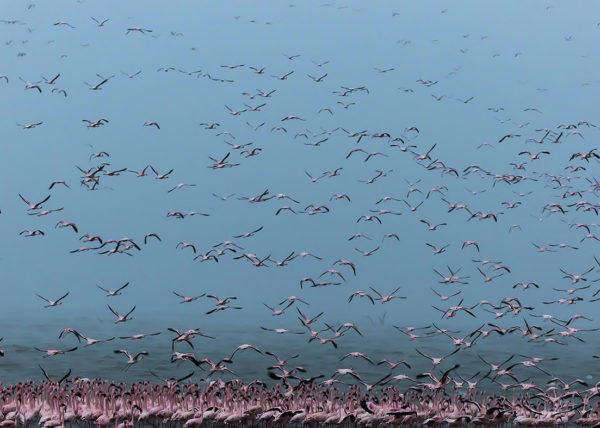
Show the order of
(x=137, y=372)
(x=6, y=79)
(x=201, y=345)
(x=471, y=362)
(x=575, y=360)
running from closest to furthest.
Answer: (x=6, y=79)
(x=137, y=372)
(x=471, y=362)
(x=575, y=360)
(x=201, y=345)

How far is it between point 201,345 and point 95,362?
31889 mm

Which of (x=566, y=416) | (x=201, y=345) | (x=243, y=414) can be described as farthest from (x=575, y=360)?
(x=243, y=414)

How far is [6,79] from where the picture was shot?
48938 millimetres

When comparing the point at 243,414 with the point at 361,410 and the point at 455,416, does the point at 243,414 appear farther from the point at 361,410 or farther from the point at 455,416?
the point at 455,416

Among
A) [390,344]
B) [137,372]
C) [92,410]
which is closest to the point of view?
[92,410]

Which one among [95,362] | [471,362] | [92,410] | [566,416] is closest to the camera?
[92,410]

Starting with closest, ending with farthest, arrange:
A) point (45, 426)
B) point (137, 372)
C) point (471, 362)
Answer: point (45, 426) → point (137, 372) → point (471, 362)

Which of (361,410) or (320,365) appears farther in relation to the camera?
(320,365)

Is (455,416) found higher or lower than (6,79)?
lower

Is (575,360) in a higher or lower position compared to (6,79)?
lower

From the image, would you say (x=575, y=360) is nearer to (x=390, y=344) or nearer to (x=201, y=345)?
(x=390, y=344)

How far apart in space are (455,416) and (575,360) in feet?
192

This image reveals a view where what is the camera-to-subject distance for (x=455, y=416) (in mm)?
33250

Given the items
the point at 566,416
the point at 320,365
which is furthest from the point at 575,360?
the point at 566,416
